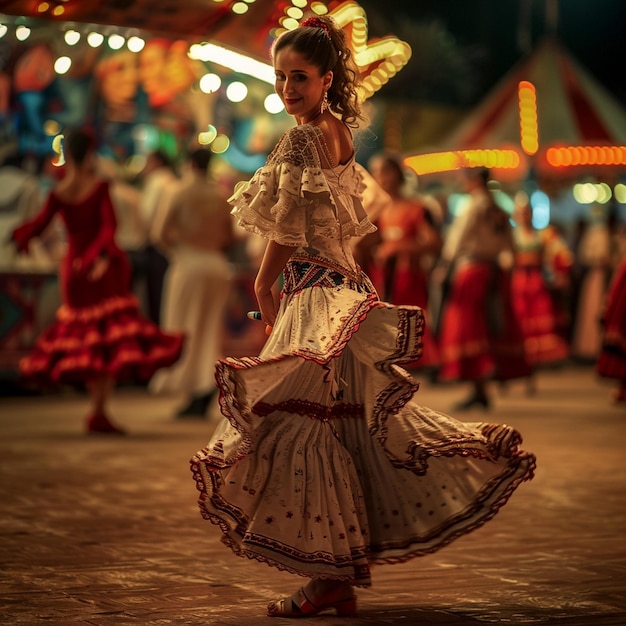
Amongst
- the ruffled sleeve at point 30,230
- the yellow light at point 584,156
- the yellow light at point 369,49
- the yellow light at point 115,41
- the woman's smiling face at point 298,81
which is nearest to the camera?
the woman's smiling face at point 298,81

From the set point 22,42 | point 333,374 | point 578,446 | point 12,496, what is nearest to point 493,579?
point 333,374

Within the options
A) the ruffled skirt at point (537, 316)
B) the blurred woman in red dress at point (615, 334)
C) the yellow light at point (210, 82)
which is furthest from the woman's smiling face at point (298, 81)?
the ruffled skirt at point (537, 316)

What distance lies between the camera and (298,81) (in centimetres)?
385

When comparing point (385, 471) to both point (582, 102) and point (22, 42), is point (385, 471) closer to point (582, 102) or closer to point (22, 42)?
point (22, 42)

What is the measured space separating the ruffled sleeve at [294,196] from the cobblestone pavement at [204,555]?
1.09 m

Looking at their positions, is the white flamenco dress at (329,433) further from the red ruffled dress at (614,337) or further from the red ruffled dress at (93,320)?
the red ruffled dress at (614,337)

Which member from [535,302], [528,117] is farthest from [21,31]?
[528,117]

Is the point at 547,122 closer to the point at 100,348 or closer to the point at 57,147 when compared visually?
the point at 57,147

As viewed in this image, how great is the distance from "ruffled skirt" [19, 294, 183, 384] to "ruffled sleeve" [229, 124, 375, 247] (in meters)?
4.96

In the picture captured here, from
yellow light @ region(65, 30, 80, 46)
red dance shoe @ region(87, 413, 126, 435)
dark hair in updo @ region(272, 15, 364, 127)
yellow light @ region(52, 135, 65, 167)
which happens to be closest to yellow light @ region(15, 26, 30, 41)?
yellow light @ region(65, 30, 80, 46)

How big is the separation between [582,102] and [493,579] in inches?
649

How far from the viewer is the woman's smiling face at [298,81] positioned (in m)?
3.83

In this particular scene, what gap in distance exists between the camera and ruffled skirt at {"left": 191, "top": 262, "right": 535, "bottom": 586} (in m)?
3.72

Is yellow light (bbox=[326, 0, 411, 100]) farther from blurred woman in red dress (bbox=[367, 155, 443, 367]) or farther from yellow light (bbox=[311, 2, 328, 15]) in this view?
blurred woman in red dress (bbox=[367, 155, 443, 367])
